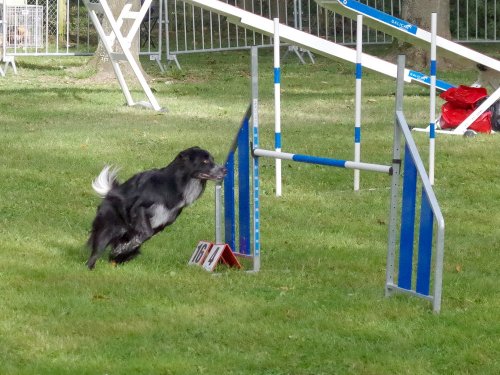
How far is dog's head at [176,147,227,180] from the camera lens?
8125 mm

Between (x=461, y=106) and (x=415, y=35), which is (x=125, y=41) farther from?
(x=461, y=106)

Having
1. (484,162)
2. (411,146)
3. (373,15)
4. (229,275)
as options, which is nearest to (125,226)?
(229,275)

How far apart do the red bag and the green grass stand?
40cm

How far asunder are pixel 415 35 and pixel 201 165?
7225 millimetres

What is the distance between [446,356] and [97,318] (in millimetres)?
2060

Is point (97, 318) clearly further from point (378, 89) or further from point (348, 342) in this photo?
point (378, 89)

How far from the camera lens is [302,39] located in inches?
576

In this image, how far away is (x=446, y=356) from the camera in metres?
6.22

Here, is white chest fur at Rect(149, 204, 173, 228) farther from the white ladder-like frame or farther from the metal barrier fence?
the metal barrier fence

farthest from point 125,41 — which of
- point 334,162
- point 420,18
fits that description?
point 334,162

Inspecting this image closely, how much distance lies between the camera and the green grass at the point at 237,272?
20.4 ft

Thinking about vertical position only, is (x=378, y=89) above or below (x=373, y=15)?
below

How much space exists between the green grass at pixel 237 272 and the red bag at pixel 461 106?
0.40 metres

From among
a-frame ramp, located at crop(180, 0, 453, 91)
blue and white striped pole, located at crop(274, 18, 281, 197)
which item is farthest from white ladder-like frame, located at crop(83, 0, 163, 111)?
blue and white striped pole, located at crop(274, 18, 281, 197)
